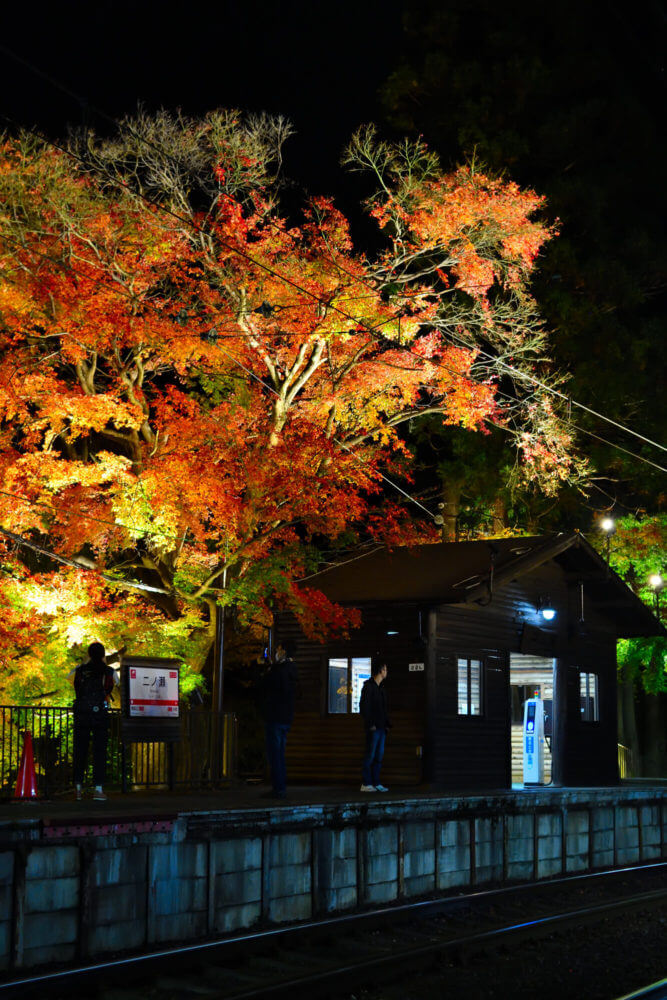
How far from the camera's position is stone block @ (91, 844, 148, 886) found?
426 inches

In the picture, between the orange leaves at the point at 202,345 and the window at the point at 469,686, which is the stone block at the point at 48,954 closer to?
the orange leaves at the point at 202,345

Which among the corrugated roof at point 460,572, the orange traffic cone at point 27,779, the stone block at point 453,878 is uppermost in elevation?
the corrugated roof at point 460,572

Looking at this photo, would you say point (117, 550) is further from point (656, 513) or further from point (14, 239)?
point (656, 513)

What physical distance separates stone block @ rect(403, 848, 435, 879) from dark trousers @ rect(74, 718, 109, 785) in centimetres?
416

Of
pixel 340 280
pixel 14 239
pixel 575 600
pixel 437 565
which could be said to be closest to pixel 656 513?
pixel 575 600

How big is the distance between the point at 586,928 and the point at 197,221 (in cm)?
1432

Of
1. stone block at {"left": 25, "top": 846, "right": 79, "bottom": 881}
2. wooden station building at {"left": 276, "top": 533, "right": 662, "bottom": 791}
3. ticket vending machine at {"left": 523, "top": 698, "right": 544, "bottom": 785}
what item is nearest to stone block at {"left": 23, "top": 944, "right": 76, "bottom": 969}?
stone block at {"left": 25, "top": 846, "right": 79, "bottom": 881}

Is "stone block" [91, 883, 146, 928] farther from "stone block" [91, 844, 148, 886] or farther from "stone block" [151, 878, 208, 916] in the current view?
"stone block" [151, 878, 208, 916]

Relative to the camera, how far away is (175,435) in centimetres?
2144

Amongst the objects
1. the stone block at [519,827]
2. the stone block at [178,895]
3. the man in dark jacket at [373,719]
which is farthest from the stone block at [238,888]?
the stone block at [519,827]

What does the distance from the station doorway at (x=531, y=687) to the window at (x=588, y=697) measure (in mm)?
665

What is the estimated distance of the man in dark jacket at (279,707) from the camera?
14797mm

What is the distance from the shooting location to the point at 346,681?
834 inches

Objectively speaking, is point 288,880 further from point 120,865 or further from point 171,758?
point 171,758
